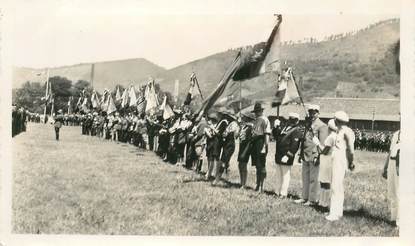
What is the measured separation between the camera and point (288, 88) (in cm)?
742

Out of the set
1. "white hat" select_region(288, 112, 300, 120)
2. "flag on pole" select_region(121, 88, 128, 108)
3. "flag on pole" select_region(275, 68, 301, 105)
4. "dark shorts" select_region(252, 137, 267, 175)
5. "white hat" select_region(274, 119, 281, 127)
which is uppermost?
"flag on pole" select_region(275, 68, 301, 105)

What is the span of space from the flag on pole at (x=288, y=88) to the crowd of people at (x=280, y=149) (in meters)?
0.32

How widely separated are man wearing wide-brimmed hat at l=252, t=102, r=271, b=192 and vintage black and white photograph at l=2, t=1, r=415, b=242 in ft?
0.04

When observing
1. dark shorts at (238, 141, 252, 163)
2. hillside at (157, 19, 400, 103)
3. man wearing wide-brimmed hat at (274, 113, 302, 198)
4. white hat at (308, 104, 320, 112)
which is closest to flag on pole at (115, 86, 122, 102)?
hillside at (157, 19, 400, 103)

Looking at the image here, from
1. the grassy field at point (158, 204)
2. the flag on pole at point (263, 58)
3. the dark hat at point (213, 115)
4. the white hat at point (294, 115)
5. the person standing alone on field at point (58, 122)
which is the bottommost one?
the grassy field at point (158, 204)

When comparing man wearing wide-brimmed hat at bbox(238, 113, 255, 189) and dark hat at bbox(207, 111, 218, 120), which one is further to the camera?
dark hat at bbox(207, 111, 218, 120)

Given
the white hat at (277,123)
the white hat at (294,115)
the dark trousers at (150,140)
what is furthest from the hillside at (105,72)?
the dark trousers at (150,140)

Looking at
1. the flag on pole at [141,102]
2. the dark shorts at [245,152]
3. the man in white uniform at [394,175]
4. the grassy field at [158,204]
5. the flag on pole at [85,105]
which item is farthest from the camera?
the flag on pole at [85,105]

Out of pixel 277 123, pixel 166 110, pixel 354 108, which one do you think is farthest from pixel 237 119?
pixel 166 110

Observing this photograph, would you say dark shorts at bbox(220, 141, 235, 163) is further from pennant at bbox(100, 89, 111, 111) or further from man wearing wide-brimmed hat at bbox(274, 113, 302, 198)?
pennant at bbox(100, 89, 111, 111)

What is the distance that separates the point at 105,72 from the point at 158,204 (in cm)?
184

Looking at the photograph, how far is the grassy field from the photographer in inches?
273

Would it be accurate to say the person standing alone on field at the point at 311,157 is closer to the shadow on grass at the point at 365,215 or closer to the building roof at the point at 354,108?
the building roof at the point at 354,108

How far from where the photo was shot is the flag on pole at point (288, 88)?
24.2 feet
